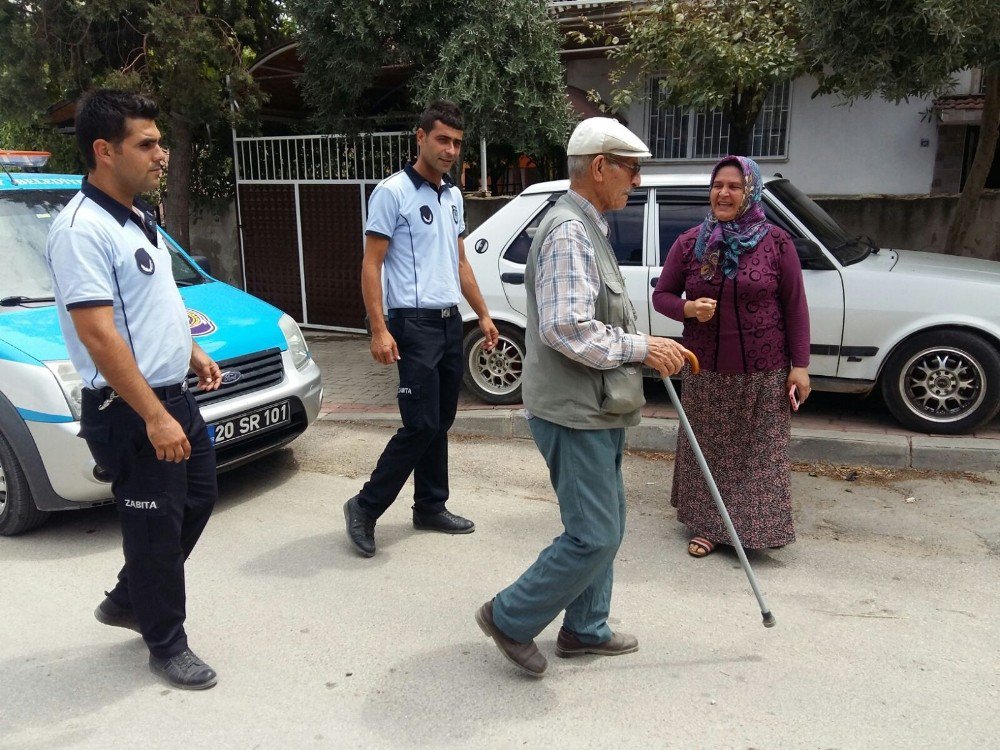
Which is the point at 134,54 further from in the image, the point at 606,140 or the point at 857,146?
the point at 606,140

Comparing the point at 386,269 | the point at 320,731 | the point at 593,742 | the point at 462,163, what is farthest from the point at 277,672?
the point at 462,163

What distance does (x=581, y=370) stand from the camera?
278 cm

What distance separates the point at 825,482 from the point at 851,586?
1.42 metres

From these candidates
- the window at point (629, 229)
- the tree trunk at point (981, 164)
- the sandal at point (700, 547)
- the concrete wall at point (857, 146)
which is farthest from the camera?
the concrete wall at point (857, 146)

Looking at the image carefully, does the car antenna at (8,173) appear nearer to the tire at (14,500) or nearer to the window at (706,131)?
the tire at (14,500)

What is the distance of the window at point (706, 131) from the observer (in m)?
9.91

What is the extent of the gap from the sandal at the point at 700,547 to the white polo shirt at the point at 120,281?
244 cm

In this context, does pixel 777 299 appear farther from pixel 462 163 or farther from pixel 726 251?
pixel 462 163

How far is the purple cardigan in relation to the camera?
3764mm

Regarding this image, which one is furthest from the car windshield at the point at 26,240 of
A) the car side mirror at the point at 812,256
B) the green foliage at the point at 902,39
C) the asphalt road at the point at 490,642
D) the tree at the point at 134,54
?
the green foliage at the point at 902,39

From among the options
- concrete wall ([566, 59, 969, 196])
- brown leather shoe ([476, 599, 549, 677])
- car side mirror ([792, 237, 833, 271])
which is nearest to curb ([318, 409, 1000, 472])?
car side mirror ([792, 237, 833, 271])

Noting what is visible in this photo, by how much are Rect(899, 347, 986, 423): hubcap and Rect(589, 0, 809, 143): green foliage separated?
2.46 m

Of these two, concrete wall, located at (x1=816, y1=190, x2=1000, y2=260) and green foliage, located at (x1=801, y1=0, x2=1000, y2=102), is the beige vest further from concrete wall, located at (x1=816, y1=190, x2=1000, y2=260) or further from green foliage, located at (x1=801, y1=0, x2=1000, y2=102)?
concrete wall, located at (x1=816, y1=190, x2=1000, y2=260)

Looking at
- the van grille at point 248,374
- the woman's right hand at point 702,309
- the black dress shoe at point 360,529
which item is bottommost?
the black dress shoe at point 360,529
